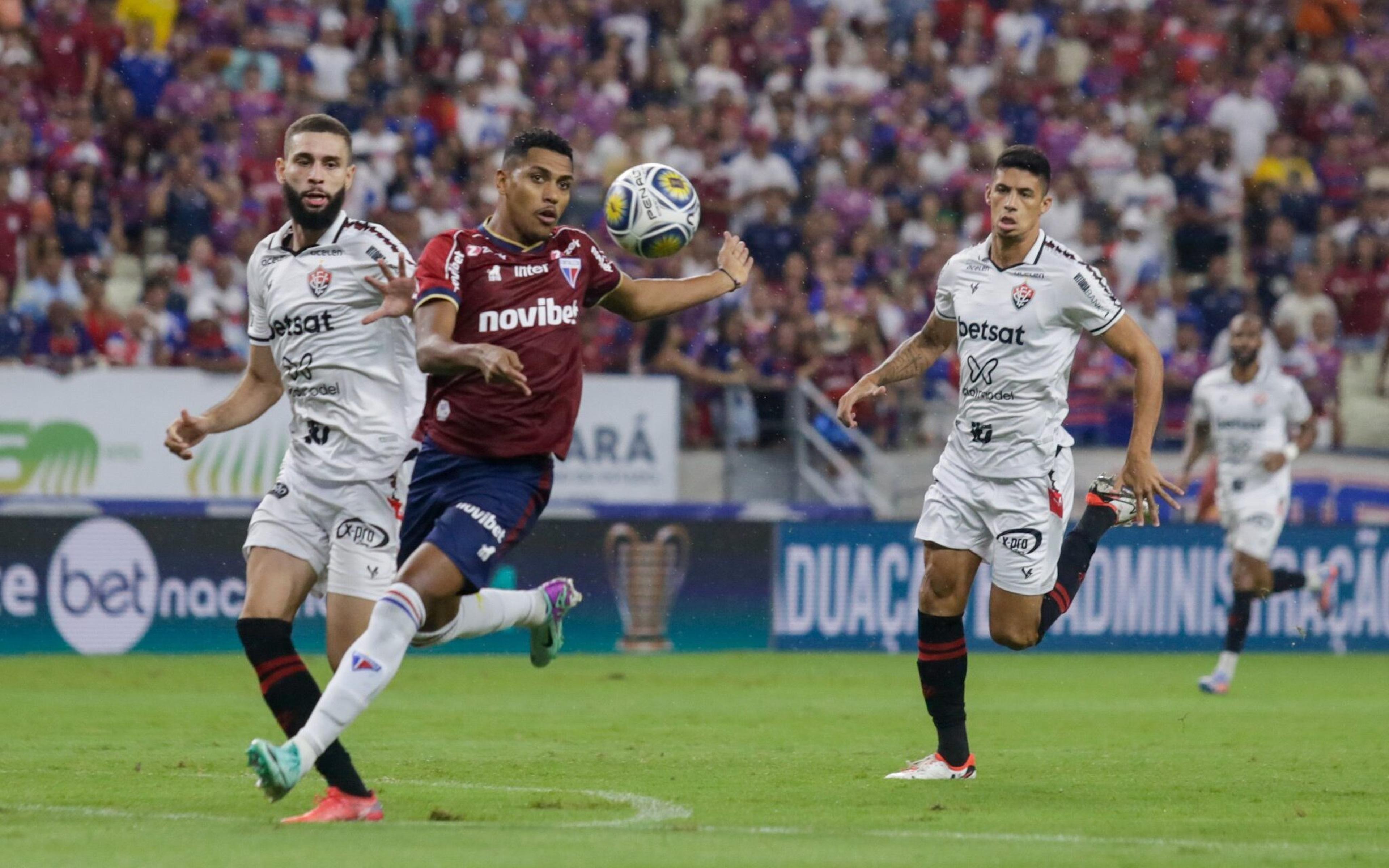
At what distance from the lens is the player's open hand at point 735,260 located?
8.23 meters

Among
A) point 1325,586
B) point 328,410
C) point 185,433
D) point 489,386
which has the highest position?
point 489,386

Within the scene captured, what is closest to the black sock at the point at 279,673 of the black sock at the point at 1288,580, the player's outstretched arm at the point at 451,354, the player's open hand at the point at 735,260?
the player's outstretched arm at the point at 451,354

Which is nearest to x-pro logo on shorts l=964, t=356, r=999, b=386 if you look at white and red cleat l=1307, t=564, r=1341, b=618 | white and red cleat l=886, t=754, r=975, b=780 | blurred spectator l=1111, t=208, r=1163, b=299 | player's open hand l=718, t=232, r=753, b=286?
player's open hand l=718, t=232, r=753, b=286

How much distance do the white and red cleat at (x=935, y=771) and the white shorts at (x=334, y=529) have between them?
2574 mm

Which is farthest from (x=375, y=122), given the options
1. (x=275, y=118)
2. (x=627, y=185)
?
(x=627, y=185)

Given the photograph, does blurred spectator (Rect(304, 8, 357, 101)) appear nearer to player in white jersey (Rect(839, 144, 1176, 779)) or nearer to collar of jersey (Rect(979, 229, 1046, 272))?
collar of jersey (Rect(979, 229, 1046, 272))

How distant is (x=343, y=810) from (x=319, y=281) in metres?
2.08

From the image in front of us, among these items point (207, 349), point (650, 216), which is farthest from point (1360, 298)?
point (650, 216)

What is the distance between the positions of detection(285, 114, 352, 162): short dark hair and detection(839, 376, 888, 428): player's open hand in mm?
2486

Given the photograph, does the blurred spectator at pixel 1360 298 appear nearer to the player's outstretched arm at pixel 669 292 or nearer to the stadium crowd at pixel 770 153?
the stadium crowd at pixel 770 153

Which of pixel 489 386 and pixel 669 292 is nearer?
pixel 489 386

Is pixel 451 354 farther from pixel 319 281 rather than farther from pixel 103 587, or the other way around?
pixel 103 587

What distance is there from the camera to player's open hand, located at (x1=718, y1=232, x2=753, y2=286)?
8227mm

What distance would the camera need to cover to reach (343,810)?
715 centimetres
